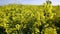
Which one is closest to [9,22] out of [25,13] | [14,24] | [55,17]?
[14,24]

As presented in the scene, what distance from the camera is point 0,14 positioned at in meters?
8.40

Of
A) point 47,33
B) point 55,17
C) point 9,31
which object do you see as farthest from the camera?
point 55,17


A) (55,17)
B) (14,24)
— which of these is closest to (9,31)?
(14,24)

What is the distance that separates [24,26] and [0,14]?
131cm

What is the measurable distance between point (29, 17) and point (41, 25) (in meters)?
0.45

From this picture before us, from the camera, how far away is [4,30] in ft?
25.2

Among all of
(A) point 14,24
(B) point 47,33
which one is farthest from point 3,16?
(B) point 47,33

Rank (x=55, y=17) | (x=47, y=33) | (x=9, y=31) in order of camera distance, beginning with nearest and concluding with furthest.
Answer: (x=47, y=33) < (x=9, y=31) < (x=55, y=17)

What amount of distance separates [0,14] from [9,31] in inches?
49.0

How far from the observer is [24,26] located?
7.41 m

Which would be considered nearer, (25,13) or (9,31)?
(9,31)

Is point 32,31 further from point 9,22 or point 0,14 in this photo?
point 0,14

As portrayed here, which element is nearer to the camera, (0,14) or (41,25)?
(41,25)

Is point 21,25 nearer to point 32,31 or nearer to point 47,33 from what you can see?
point 32,31
